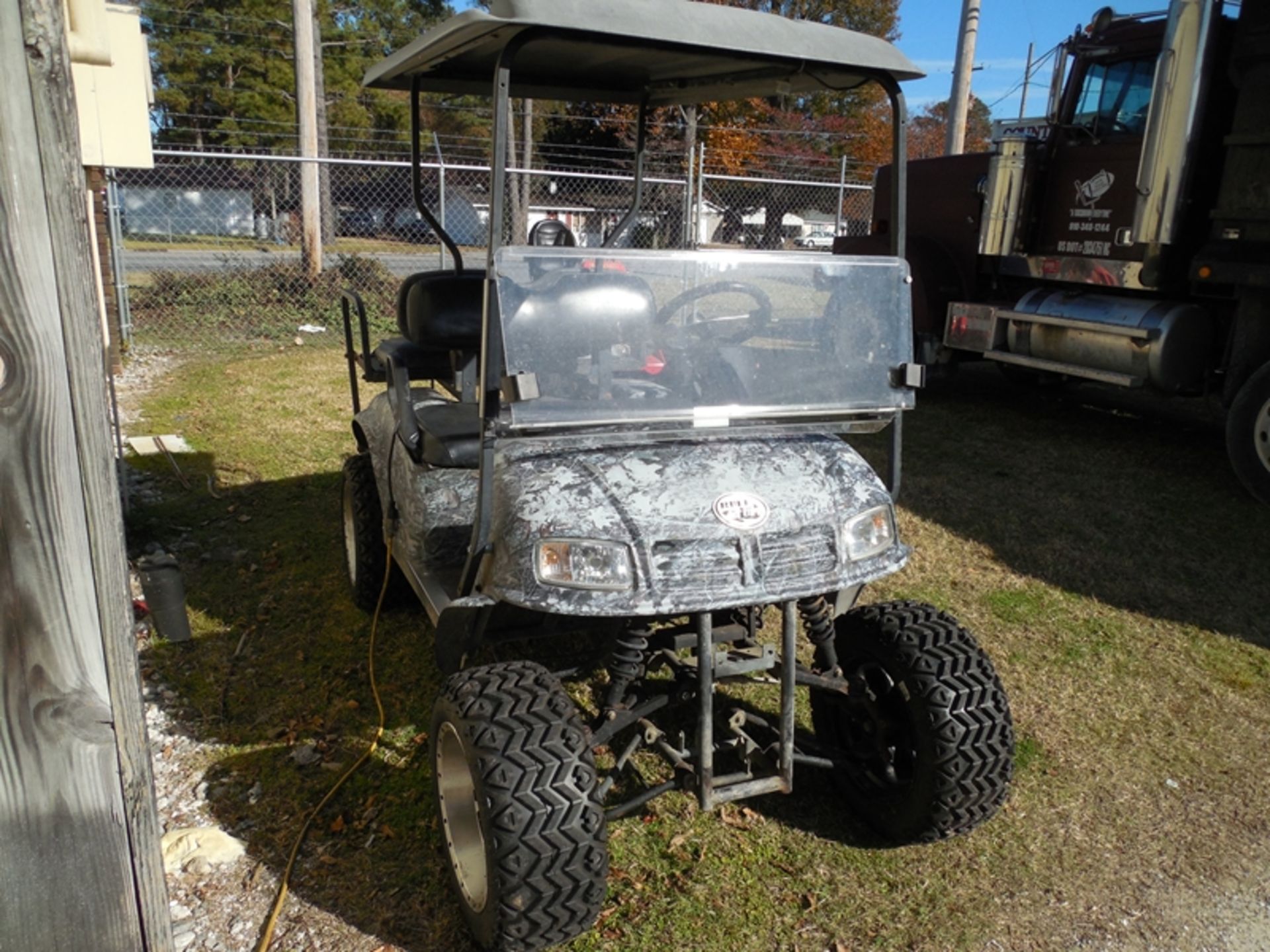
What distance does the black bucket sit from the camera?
13.1ft

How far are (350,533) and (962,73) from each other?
10548 mm

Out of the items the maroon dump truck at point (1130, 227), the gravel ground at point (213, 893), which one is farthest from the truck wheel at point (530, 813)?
the maroon dump truck at point (1130, 227)

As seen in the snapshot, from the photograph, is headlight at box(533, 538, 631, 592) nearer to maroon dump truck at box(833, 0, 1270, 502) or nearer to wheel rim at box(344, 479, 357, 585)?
wheel rim at box(344, 479, 357, 585)

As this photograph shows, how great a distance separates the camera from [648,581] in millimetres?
2389

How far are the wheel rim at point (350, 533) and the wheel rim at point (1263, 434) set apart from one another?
521 centimetres

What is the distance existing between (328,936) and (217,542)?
307 cm

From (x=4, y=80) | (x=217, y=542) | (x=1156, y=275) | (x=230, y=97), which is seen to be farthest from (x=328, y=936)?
(x=230, y=97)

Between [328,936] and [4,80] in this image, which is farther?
[328,936]

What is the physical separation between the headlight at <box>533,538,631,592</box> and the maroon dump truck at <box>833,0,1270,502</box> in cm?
394

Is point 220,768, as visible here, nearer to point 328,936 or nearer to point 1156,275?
point 328,936

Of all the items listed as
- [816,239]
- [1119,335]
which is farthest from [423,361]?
[816,239]

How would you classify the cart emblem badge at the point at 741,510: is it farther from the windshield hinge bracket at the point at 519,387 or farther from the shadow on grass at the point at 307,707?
the shadow on grass at the point at 307,707

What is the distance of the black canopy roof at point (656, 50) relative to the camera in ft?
7.95

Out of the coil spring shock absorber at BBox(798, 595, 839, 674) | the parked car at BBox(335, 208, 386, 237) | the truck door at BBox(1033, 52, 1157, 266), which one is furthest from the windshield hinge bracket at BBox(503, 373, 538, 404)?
the parked car at BBox(335, 208, 386, 237)
